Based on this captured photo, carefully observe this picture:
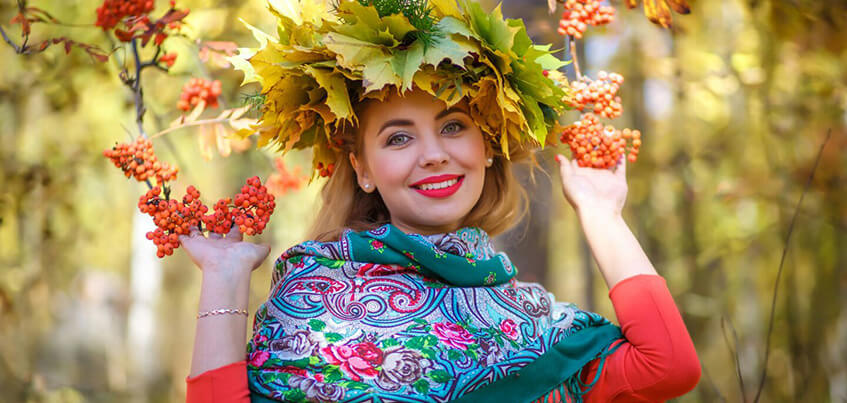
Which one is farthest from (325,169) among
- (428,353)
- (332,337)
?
(428,353)

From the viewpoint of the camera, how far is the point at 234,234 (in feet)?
6.85

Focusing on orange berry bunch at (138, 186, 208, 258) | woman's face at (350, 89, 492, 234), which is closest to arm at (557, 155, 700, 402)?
woman's face at (350, 89, 492, 234)

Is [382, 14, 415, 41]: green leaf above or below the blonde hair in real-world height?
above

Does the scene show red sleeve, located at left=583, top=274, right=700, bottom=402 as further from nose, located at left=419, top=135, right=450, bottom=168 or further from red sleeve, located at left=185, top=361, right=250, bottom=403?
red sleeve, located at left=185, top=361, right=250, bottom=403

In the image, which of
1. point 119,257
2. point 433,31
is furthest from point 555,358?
point 119,257

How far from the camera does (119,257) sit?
33.7ft

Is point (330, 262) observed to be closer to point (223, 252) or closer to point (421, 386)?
point (223, 252)

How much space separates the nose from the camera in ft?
7.11

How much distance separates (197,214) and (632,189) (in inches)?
254

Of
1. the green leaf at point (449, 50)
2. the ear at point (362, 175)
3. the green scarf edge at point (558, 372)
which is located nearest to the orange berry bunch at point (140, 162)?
the ear at point (362, 175)

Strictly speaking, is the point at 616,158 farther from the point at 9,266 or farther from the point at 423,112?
the point at 9,266

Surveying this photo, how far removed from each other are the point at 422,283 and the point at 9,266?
13.0 feet

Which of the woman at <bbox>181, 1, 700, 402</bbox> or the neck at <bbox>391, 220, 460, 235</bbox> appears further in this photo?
the neck at <bbox>391, 220, 460, 235</bbox>

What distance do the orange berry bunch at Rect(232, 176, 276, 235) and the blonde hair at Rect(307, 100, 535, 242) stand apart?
1.11ft
